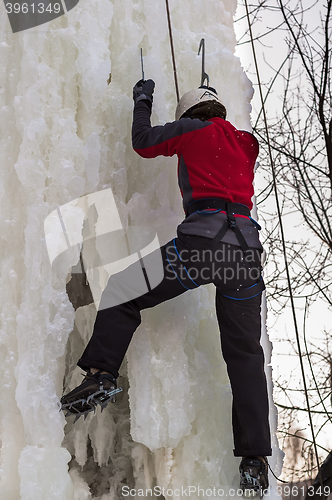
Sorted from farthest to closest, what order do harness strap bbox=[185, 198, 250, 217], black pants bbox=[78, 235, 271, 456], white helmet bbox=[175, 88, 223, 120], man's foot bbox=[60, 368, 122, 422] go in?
1. white helmet bbox=[175, 88, 223, 120]
2. harness strap bbox=[185, 198, 250, 217]
3. black pants bbox=[78, 235, 271, 456]
4. man's foot bbox=[60, 368, 122, 422]

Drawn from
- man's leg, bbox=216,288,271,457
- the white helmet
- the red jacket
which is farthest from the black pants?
the white helmet

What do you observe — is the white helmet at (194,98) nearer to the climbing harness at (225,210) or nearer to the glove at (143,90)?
the glove at (143,90)

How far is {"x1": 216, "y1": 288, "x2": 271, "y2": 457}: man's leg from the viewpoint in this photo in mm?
1870

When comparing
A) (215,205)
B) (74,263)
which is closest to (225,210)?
(215,205)

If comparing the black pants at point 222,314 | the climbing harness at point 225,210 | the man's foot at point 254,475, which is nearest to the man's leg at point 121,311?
the black pants at point 222,314

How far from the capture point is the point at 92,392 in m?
1.65

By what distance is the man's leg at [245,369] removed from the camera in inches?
73.6

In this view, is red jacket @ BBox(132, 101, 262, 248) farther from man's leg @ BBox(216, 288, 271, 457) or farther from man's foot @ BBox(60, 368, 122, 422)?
man's foot @ BBox(60, 368, 122, 422)

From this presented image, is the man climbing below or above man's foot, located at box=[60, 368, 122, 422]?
above

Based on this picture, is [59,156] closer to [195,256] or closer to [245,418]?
[195,256]

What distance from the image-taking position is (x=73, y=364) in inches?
97.9

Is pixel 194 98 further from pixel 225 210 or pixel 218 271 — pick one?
pixel 218 271

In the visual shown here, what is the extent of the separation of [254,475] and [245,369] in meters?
0.42

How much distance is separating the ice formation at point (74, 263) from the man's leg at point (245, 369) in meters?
0.20
